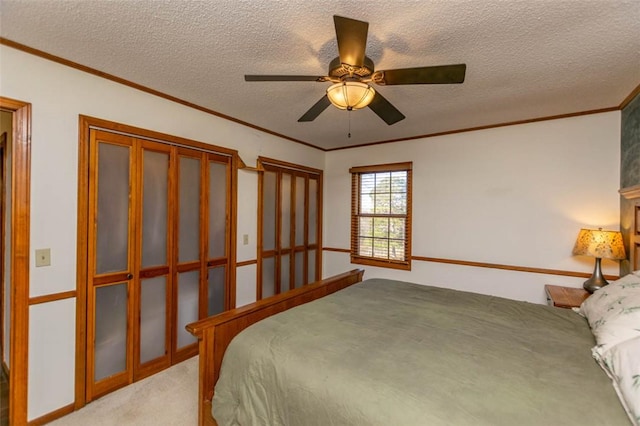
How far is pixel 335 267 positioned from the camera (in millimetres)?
4547

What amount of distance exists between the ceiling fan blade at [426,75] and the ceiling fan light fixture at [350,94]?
0.32 ft

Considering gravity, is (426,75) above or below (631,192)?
above

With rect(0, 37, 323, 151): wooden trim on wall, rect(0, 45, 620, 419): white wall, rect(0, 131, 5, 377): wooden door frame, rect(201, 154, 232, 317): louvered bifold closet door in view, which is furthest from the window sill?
rect(0, 131, 5, 377): wooden door frame

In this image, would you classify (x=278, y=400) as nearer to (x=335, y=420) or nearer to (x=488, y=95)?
(x=335, y=420)

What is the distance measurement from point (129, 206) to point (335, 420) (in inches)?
87.3

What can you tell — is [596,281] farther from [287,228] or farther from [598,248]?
[287,228]

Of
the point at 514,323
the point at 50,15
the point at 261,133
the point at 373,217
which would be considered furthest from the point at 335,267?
the point at 50,15

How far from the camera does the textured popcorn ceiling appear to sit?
1.45 m

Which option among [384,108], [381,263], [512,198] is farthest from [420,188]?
[384,108]

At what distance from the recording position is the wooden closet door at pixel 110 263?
2.14 meters

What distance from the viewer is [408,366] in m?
1.28

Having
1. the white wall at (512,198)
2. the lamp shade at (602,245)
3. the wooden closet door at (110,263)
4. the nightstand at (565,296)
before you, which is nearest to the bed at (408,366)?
the nightstand at (565,296)

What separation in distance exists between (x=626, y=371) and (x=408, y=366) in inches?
31.8

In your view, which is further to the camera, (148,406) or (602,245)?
(602,245)
